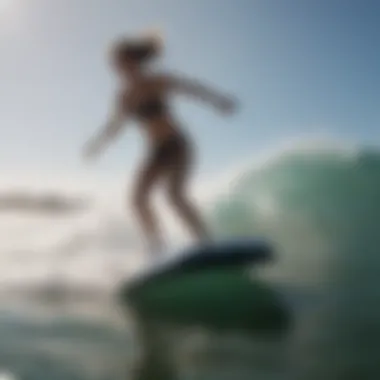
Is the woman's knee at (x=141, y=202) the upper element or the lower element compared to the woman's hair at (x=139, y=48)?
lower

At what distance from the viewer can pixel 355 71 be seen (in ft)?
6.19

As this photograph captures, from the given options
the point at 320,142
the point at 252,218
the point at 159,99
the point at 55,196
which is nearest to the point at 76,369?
the point at 55,196

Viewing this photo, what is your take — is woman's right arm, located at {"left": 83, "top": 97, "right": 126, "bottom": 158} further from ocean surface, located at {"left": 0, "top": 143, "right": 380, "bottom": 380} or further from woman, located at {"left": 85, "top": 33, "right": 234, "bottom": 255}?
ocean surface, located at {"left": 0, "top": 143, "right": 380, "bottom": 380}

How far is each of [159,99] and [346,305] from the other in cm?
64

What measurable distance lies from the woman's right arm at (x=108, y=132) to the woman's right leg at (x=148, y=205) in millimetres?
109

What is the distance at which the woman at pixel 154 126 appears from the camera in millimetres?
1811

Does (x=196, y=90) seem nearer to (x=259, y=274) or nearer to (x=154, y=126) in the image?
(x=154, y=126)

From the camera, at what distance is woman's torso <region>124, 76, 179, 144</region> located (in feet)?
5.97

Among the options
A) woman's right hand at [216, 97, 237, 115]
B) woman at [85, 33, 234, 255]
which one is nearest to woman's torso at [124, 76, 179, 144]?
woman at [85, 33, 234, 255]

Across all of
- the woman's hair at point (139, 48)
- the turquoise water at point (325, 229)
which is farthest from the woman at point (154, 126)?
the turquoise water at point (325, 229)

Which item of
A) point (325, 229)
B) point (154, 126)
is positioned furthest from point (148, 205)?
point (325, 229)

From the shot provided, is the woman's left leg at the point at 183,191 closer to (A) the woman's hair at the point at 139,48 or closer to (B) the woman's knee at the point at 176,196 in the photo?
(B) the woman's knee at the point at 176,196

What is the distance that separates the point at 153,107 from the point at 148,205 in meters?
0.23

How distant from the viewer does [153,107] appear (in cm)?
182
